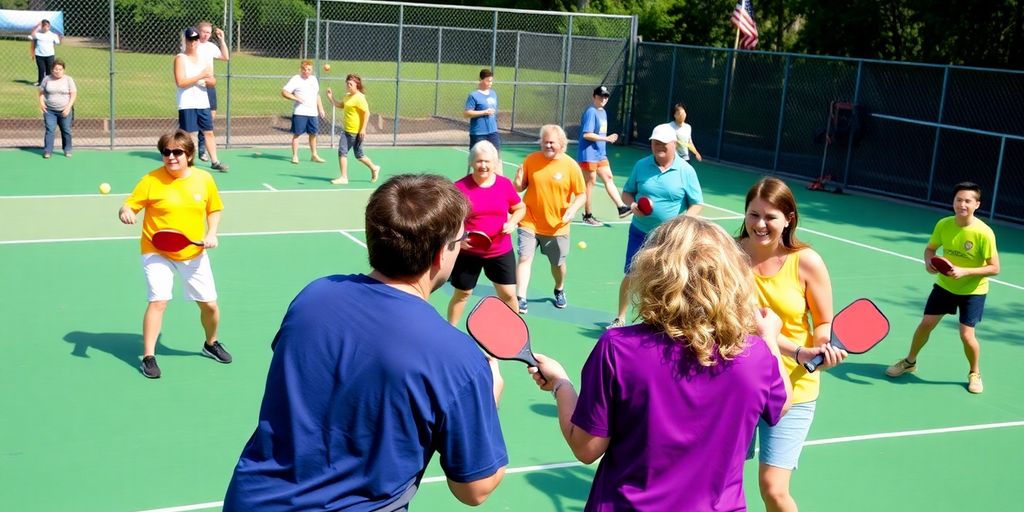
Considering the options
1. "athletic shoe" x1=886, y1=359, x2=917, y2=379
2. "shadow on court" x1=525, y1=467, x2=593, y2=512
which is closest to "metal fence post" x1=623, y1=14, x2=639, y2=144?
"athletic shoe" x1=886, y1=359, x2=917, y2=379

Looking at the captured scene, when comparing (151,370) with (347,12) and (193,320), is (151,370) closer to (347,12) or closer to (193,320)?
(193,320)

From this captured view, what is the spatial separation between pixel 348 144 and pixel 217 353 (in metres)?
10.5

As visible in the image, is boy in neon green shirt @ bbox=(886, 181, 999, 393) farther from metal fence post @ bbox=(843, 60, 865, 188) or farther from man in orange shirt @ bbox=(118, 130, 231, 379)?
metal fence post @ bbox=(843, 60, 865, 188)

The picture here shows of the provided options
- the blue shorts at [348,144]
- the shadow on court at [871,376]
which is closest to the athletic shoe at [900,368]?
the shadow on court at [871,376]

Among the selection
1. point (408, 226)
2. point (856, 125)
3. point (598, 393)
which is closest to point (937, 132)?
point (856, 125)

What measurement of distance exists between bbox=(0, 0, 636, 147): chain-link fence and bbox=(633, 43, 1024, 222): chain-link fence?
2.31 meters

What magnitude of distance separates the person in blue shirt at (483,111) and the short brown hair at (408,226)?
15.5 metres

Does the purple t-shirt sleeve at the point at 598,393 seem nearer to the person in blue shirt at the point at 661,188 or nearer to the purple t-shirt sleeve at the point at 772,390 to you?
the purple t-shirt sleeve at the point at 772,390

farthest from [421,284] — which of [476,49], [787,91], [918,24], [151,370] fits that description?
[476,49]

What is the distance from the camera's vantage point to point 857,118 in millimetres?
21141

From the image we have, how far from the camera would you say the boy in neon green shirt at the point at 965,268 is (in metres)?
9.04

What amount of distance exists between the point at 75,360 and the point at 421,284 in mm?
6665

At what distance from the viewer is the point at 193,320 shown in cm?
1030

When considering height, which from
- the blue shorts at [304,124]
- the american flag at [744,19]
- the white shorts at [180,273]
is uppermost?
the american flag at [744,19]
